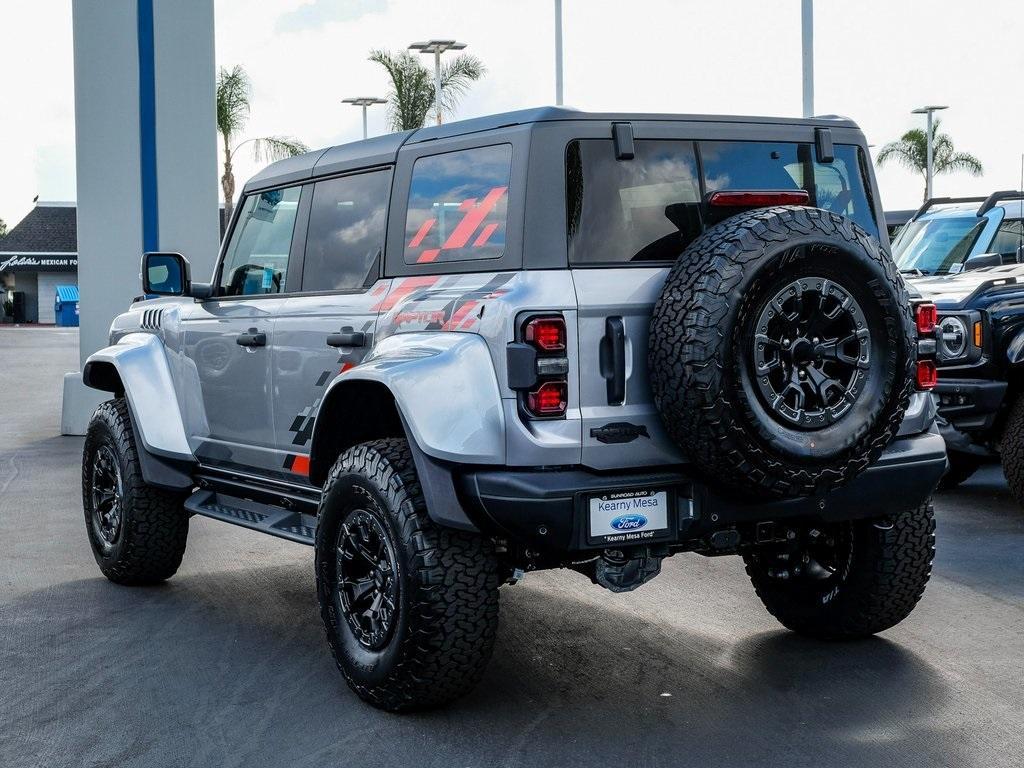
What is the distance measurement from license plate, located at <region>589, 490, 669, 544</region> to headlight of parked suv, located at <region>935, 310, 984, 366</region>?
15.6ft

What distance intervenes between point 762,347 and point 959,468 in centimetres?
619

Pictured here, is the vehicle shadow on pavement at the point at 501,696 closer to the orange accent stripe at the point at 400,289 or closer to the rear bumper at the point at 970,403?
the orange accent stripe at the point at 400,289

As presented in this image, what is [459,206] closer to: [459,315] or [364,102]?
[459,315]

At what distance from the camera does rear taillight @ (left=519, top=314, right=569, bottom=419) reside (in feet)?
14.3

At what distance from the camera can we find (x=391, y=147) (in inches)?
215

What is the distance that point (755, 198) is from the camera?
4.70m

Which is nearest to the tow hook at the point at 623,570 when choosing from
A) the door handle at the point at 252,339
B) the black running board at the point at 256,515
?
the black running board at the point at 256,515

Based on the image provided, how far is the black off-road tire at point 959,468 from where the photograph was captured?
9.85m

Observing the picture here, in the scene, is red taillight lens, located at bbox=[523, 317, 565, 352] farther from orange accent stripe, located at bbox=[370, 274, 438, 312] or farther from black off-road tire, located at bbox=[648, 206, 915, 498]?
orange accent stripe, located at bbox=[370, 274, 438, 312]

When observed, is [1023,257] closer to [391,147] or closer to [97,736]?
[391,147]

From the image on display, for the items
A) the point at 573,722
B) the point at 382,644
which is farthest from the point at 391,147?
the point at 573,722

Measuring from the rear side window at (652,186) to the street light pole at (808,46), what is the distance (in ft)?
50.5

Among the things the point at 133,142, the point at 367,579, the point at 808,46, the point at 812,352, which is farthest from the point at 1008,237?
the point at 808,46

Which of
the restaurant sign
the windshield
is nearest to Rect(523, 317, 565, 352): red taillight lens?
the windshield
